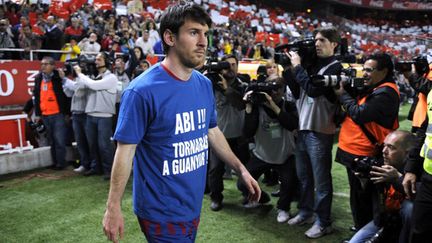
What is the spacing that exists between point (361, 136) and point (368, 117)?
0.26m

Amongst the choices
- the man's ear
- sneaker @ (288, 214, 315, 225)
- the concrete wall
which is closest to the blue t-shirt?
the man's ear

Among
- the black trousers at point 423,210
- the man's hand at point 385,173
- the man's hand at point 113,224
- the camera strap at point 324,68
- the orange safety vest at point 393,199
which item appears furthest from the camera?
the camera strap at point 324,68

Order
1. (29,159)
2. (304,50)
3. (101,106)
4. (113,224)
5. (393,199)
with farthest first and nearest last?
(29,159) < (101,106) < (304,50) < (393,199) < (113,224)

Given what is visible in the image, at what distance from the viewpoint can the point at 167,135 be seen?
207cm

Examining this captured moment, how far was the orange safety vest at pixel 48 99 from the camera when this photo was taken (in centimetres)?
643

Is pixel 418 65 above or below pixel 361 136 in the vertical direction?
above

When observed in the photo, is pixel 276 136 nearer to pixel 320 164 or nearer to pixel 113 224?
pixel 320 164

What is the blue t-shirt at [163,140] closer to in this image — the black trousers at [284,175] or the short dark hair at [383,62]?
the short dark hair at [383,62]

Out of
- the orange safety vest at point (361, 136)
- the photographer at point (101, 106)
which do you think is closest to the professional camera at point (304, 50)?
the orange safety vest at point (361, 136)

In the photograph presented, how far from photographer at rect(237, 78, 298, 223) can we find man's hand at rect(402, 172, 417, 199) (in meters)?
1.72

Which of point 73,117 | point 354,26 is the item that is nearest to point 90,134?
point 73,117

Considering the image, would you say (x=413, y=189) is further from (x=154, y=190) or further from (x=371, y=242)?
(x=154, y=190)

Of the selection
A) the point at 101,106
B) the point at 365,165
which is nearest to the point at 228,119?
the point at 101,106

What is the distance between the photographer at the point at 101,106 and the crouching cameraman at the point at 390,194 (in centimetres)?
390
